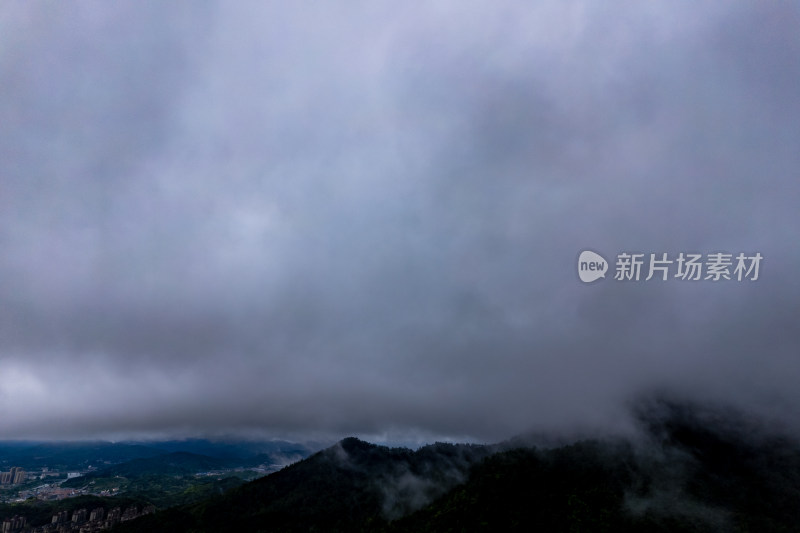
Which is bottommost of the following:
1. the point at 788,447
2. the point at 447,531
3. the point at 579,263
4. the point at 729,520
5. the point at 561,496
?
the point at 447,531

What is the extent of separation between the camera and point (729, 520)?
149 meters

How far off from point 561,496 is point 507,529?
2807 cm

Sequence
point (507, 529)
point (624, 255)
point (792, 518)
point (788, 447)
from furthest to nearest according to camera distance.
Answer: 1. point (788, 447)
2. point (507, 529)
3. point (792, 518)
4. point (624, 255)

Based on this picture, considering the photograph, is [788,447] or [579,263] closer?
[579,263]

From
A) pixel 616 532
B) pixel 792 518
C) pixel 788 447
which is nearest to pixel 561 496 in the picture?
pixel 616 532

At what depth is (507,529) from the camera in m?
181

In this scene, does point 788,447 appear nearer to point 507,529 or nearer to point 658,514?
point 658,514

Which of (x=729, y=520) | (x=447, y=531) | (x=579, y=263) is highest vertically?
(x=579, y=263)

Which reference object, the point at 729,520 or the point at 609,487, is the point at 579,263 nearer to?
the point at 729,520

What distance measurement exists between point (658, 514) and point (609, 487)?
89.0 feet

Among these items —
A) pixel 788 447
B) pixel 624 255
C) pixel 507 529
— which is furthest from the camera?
pixel 788 447

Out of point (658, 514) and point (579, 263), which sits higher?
point (579, 263)

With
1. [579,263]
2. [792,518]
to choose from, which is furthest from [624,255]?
[792,518]

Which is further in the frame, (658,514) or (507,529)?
(507,529)
